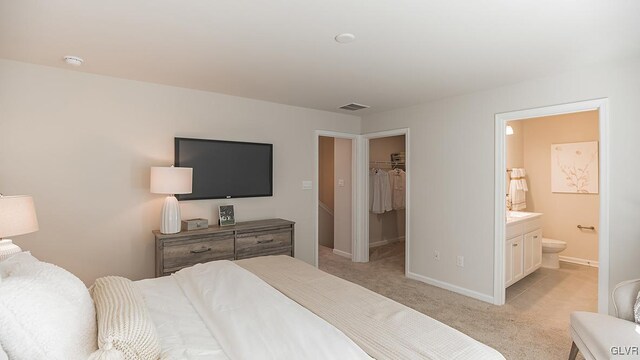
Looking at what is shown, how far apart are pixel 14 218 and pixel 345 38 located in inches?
97.0

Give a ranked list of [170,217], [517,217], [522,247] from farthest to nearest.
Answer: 1. [517,217]
2. [522,247]
3. [170,217]

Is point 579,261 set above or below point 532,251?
below

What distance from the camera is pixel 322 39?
7.36 feet

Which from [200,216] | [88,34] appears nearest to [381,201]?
[200,216]

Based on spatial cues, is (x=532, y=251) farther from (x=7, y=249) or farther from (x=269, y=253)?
(x=7, y=249)

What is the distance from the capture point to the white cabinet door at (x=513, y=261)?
366 cm

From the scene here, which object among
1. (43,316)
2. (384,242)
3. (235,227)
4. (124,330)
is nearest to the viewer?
(43,316)

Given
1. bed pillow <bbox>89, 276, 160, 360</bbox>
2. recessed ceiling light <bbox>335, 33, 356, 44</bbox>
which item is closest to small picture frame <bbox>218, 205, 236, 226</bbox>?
bed pillow <bbox>89, 276, 160, 360</bbox>

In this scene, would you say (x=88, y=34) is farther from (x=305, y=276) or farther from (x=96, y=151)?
(x=305, y=276)

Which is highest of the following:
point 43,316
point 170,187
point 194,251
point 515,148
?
point 515,148

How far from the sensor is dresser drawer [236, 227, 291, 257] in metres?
3.53

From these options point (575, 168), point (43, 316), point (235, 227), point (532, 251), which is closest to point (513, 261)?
point (532, 251)

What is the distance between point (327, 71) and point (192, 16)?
1.27 meters

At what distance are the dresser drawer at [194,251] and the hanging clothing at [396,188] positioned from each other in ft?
11.7
